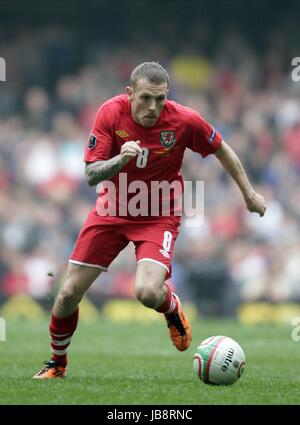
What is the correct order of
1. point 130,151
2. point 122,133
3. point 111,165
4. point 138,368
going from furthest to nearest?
1. point 138,368
2. point 122,133
3. point 111,165
4. point 130,151

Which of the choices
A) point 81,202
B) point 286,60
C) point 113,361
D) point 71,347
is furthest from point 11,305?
point 286,60

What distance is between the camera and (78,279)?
7.64 metres

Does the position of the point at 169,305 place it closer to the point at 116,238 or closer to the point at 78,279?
the point at 116,238

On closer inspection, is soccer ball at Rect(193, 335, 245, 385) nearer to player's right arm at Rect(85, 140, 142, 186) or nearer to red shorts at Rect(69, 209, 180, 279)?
red shorts at Rect(69, 209, 180, 279)

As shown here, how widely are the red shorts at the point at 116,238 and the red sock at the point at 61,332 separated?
442mm

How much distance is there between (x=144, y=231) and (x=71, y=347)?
3.73m

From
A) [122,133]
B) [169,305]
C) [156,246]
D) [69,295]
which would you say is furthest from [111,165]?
[169,305]

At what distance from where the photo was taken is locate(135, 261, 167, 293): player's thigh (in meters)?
7.38

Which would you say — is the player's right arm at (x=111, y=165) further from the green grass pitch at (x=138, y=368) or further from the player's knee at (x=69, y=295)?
the green grass pitch at (x=138, y=368)

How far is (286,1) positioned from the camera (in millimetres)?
21266

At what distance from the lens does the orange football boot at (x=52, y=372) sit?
25.5 feet

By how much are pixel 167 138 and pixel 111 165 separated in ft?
2.52

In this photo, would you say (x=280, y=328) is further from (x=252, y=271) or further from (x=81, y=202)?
(x=81, y=202)

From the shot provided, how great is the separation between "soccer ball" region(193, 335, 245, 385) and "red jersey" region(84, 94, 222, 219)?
3.85 ft
